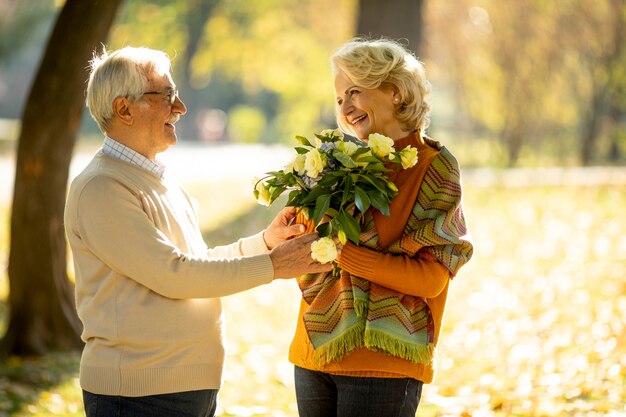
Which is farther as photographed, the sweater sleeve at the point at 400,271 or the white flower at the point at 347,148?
the white flower at the point at 347,148

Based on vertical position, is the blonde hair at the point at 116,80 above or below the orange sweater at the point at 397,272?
above

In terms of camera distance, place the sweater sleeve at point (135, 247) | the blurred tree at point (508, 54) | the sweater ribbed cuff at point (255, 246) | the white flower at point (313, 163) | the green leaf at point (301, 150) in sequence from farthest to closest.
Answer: the blurred tree at point (508, 54) → the sweater ribbed cuff at point (255, 246) → the green leaf at point (301, 150) → the white flower at point (313, 163) → the sweater sleeve at point (135, 247)

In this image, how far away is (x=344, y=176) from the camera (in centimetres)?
329

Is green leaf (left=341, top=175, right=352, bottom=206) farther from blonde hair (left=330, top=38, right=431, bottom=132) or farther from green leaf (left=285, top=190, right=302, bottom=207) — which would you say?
blonde hair (left=330, top=38, right=431, bottom=132)

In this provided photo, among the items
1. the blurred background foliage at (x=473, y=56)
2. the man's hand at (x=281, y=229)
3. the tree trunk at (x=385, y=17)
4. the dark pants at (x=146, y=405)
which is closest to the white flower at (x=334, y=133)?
the man's hand at (x=281, y=229)

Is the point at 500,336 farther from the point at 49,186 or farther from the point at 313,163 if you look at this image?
the point at 313,163

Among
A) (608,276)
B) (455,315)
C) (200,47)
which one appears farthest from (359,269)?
(200,47)

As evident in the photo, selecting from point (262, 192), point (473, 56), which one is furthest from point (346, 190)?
point (473, 56)

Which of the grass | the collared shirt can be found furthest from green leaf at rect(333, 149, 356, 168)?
the grass

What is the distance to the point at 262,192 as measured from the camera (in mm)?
3527

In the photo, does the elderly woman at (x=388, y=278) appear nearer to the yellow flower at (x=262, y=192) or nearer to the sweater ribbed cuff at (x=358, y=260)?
the sweater ribbed cuff at (x=358, y=260)

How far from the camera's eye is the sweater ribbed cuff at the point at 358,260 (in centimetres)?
320

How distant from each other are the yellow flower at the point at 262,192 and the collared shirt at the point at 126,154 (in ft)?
1.37

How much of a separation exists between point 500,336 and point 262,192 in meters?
5.46
